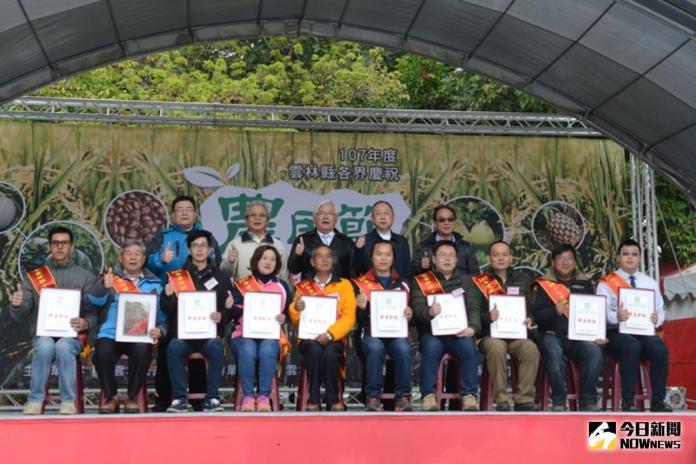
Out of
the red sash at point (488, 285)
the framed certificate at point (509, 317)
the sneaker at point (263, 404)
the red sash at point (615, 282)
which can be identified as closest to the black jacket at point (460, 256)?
the red sash at point (488, 285)

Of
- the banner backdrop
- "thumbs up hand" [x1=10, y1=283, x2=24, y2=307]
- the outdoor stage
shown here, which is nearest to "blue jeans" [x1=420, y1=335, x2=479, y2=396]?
the outdoor stage

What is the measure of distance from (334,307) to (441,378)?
885 mm

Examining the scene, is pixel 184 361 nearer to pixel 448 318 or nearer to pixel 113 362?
pixel 113 362

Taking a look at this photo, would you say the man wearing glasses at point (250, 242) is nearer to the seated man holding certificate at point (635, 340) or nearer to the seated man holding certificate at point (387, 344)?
the seated man holding certificate at point (387, 344)

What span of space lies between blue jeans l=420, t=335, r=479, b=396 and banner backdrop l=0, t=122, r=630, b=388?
264 cm

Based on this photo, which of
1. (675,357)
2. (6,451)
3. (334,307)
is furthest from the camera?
Answer: (675,357)

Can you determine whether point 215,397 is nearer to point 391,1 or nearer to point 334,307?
point 334,307

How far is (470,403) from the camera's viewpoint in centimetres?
629

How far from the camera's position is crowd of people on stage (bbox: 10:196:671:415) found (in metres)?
6.21

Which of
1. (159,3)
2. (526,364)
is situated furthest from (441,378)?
(159,3)

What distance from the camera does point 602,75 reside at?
7.02m

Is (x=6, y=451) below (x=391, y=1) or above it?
below

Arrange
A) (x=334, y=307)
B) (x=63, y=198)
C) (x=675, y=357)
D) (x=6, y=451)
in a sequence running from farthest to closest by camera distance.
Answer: (x=675, y=357), (x=63, y=198), (x=334, y=307), (x=6, y=451)

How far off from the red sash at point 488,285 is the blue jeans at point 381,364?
2.17 ft
